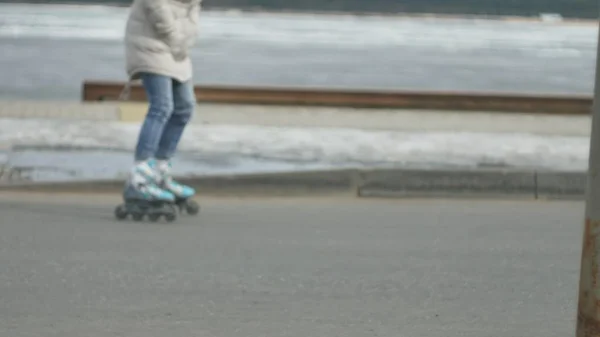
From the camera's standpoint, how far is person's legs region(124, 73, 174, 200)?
29.0ft

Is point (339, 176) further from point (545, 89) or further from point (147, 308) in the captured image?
point (545, 89)

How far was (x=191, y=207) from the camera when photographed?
934cm

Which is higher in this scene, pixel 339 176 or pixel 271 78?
pixel 339 176

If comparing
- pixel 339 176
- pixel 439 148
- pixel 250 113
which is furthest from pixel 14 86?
pixel 339 176

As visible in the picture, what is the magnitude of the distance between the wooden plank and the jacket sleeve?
860cm

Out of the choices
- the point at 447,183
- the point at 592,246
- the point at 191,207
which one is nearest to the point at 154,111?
the point at 191,207

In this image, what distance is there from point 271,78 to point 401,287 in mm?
Answer: 41197

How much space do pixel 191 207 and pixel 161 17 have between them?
1.29m

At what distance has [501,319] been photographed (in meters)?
6.15

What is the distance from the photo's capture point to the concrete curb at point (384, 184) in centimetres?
1045

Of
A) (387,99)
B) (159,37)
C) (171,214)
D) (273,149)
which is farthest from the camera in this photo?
(387,99)

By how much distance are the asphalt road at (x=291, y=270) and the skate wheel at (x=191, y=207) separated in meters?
0.06

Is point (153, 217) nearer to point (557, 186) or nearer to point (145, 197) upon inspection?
point (145, 197)

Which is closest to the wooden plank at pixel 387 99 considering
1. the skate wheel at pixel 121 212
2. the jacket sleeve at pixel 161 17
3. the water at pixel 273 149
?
the water at pixel 273 149
